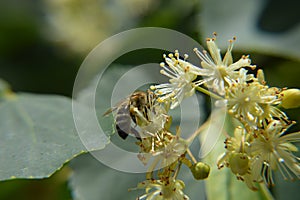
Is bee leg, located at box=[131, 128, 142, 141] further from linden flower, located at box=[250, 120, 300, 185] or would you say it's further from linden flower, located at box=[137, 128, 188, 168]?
linden flower, located at box=[250, 120, 300, 185]

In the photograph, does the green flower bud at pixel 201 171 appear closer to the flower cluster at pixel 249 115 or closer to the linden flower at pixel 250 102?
the flower cluster at pixel 249 115

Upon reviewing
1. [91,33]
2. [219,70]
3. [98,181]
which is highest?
[91,33]

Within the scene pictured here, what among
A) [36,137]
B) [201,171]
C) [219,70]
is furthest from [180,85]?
[36,137]

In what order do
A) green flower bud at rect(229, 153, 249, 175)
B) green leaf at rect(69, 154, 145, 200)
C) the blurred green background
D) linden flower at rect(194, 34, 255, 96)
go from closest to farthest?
green flower bud at rect(229, 153, 249, 175), linden flower at rect(194, 34, 255, 96), green leaf at rect(69, 154, 145, 200), the blurred green background

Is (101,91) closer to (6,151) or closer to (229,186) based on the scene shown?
(6,151)

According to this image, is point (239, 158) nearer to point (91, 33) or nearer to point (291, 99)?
point (291, 99)

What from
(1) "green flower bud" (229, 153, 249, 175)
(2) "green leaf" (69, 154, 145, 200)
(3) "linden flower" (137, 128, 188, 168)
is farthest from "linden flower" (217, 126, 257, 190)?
(2) "green leaf" (69, 154, 145, 200)
